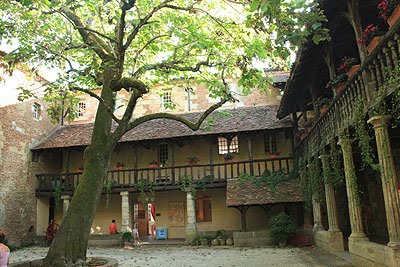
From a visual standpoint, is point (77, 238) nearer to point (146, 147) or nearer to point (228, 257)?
point (228, 257)

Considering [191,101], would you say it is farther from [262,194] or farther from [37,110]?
[37,110]

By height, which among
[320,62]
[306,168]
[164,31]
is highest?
[164,31]

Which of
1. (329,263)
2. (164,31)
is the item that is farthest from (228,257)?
(164,31)

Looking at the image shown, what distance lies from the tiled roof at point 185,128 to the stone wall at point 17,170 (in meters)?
1.11

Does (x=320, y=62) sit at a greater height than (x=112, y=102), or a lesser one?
greater

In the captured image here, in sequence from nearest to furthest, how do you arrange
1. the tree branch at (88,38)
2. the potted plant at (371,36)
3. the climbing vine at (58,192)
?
the potted plant at (371,36) → the tree branch at (88,38) → the climbing vine at (58,192)

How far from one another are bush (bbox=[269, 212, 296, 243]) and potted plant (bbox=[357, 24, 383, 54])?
31.3ft

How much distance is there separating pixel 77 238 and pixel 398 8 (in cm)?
841

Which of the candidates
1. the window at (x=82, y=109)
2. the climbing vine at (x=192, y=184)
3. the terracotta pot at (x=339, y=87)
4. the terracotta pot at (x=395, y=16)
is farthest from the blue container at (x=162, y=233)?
the terracotta pot at (x=395, y=16)

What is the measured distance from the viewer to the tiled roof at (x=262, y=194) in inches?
611

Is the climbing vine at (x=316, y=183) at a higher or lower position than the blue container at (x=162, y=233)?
higher

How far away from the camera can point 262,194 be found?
52.8 ft

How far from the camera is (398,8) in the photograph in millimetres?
6000

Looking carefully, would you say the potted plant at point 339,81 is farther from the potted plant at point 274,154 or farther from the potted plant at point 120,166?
the potted plant at point 120,166
